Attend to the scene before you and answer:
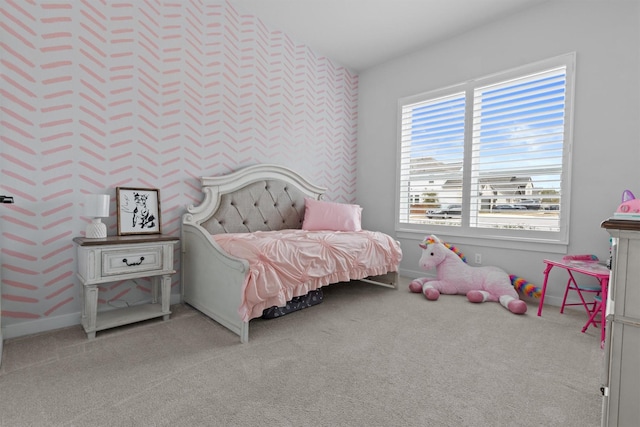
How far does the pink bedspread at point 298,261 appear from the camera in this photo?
2012mm

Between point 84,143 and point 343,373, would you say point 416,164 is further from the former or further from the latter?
point 84,143

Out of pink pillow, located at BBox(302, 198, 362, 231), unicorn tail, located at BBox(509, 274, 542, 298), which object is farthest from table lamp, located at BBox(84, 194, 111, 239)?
unicorn tail, located at BBox(509, 274, 542, 298)

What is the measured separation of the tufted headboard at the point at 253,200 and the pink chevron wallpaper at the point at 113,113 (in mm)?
135

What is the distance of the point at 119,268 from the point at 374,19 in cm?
305

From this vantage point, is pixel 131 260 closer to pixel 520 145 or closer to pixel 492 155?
pixel 492 155

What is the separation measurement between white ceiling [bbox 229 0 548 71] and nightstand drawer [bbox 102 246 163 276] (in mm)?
2347

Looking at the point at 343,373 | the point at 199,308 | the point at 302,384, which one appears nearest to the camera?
the point at 302,384

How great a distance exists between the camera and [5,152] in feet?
6.41

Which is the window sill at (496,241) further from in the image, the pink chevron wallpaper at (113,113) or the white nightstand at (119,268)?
the white nightstand at (119,268)

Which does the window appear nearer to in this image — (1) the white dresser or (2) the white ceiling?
(2) the white ceiling

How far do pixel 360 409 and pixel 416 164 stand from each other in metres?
2.97

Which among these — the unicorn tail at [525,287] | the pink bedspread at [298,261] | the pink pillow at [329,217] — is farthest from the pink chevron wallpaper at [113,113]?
the unicorn tail at [525,287]

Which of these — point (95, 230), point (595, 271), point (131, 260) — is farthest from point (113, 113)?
point (595, 271)

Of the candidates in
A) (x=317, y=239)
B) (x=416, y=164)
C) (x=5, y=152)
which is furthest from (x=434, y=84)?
(x=5, y=152)
